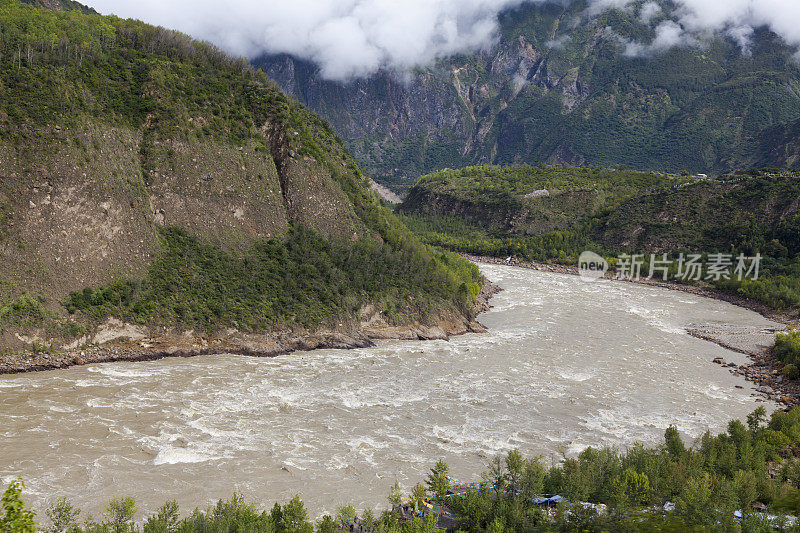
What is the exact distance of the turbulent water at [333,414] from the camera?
2311cm

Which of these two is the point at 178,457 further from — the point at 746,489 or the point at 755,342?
the point at 755,342

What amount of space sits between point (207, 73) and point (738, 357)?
2314 inches

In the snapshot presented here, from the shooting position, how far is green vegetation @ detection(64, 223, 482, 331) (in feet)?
127

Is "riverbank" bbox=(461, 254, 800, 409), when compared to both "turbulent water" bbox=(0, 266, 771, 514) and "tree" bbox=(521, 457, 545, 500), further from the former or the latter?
"tree" bbox=(521, 457, 545, 500)

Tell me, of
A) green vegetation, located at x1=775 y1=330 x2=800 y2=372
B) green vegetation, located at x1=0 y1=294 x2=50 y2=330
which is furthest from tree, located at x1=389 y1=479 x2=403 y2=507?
green vegetation, located at x1=775 y1=330 x2=800 y2=372

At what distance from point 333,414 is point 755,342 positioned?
4913cm

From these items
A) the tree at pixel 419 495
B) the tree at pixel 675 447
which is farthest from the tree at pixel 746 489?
the tree at pixel 419 495

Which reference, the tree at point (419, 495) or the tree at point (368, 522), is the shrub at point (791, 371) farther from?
the tree at point (368, 522)

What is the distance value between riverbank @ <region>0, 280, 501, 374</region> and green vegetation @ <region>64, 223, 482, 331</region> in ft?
2.78

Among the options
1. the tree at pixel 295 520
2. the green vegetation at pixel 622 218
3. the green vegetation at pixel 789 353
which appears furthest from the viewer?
the green vegetation at pixel 622 218

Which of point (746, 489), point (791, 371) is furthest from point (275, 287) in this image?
point (791, 371)

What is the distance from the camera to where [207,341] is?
39.5m

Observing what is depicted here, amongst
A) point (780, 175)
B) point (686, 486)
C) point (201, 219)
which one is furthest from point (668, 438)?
point (780, 175)

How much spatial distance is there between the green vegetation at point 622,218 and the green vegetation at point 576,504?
62708 millimetres
